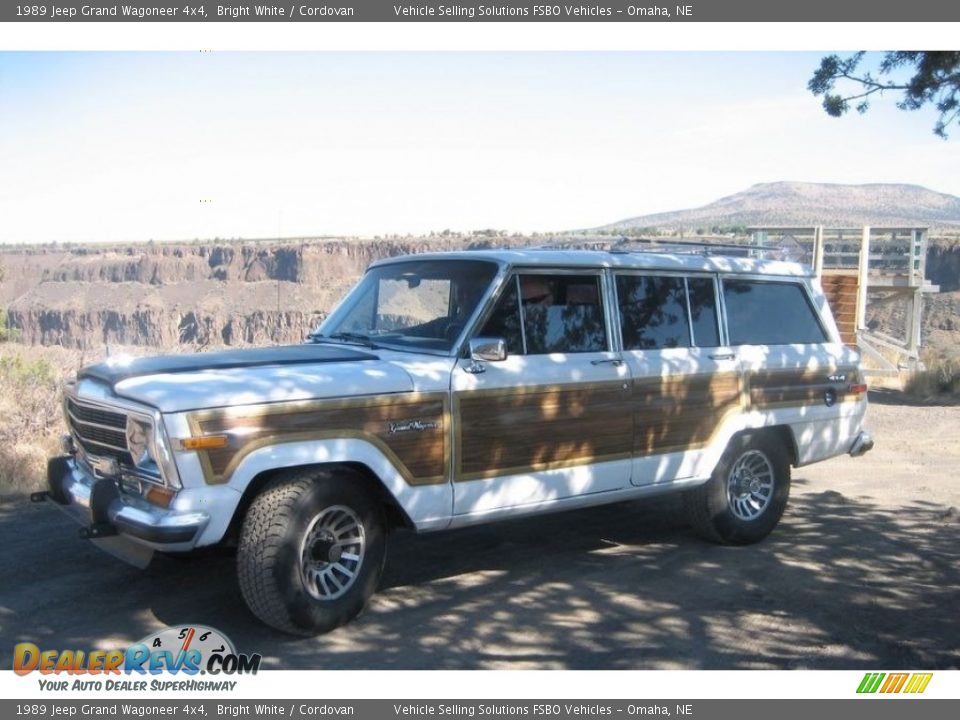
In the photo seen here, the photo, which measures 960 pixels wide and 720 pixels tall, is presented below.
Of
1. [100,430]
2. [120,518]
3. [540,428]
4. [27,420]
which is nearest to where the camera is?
[120,518]

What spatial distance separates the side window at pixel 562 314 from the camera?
5914 mm

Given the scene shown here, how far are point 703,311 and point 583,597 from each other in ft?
7.65

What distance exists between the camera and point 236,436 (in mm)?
4645

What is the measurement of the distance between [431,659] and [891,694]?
2219 millimetres

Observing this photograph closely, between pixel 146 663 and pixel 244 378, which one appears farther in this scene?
pixel 244 378

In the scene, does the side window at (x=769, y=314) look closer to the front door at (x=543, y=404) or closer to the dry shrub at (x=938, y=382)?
the front door at (x=543, y=404)

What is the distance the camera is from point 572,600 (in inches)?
221

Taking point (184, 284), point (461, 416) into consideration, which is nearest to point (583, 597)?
point (461, 416)

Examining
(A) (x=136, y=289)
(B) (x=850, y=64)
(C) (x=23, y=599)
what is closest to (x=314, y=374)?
(C) (x=23, y=599)

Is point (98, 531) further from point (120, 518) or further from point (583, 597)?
point (583, 597)

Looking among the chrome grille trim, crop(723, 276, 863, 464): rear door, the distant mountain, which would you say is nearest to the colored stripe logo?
crop(723, 276, 863, 464): rear door

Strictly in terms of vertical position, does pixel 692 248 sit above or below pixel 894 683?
above

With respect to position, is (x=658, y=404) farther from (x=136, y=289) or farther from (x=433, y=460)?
(x=136, y=289)

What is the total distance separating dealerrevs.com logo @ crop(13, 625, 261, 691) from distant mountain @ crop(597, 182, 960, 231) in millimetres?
58368
